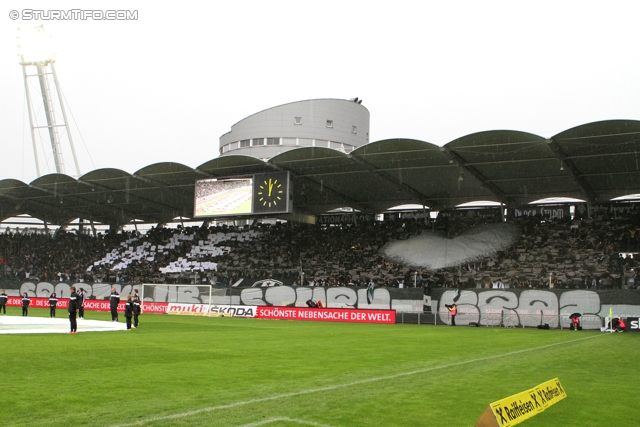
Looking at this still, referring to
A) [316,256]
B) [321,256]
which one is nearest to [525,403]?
[321,256]

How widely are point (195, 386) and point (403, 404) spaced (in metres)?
3.45

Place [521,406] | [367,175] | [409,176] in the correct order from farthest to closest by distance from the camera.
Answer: [367,175], [409,176], [521,406]

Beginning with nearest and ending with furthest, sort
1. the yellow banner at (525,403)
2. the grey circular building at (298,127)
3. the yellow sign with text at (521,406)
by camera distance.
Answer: the yellow sign with text at (521,406) < the yellow banner at (525,403) < the grey circular building at (298,127)

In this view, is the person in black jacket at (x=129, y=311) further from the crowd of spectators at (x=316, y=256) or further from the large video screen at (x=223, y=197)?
the crowd of spectators at (x=316, y=256)

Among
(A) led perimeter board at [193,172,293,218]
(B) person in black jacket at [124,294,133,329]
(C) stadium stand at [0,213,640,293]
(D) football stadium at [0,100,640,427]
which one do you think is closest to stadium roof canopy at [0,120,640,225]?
(D) football stadium at [0,100,640,427]

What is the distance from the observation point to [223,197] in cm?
4628

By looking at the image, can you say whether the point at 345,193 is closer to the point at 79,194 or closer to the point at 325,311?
the point at 325,311

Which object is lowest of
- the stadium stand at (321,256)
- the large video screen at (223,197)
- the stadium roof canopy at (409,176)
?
the stadium stand at (321,256)

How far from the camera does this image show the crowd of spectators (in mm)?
42062

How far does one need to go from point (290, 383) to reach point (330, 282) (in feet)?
119

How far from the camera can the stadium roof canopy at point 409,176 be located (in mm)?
37062

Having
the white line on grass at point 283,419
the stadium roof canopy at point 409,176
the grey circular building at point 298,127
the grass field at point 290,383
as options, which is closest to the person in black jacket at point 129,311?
the grass field at point 290,383

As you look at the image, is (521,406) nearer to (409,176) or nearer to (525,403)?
(525,403)

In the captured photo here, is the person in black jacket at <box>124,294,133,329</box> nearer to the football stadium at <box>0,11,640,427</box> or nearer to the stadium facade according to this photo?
the football stadium at <box>0,11,640,427</box>
